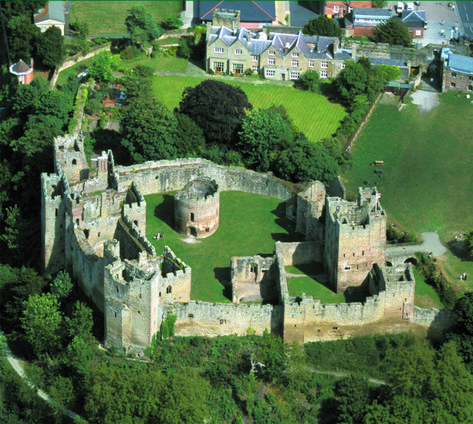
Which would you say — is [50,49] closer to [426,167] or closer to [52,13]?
[52,13]

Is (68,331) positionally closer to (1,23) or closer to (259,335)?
(259,335)

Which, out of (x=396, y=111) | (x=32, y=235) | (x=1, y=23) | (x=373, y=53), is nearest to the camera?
(x=32, y=235)

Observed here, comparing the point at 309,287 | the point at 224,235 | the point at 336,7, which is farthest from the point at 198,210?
the point at 336,7

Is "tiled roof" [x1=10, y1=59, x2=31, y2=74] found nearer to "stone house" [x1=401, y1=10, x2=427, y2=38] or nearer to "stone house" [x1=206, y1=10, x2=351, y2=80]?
"stone house" [x1=206, y1=10, x2=351, y2=80]

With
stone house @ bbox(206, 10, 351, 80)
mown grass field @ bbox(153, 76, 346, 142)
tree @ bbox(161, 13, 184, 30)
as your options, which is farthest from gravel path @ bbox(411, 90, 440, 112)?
tree @ bbox(161, 13, 184, 30)

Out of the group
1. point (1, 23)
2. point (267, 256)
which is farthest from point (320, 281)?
point (1, 23)

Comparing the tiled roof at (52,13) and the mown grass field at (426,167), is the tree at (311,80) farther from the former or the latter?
the tiled roof at (52,13)

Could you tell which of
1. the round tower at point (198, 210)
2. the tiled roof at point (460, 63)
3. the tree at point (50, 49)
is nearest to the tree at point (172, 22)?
the tree at point (50, 49)
